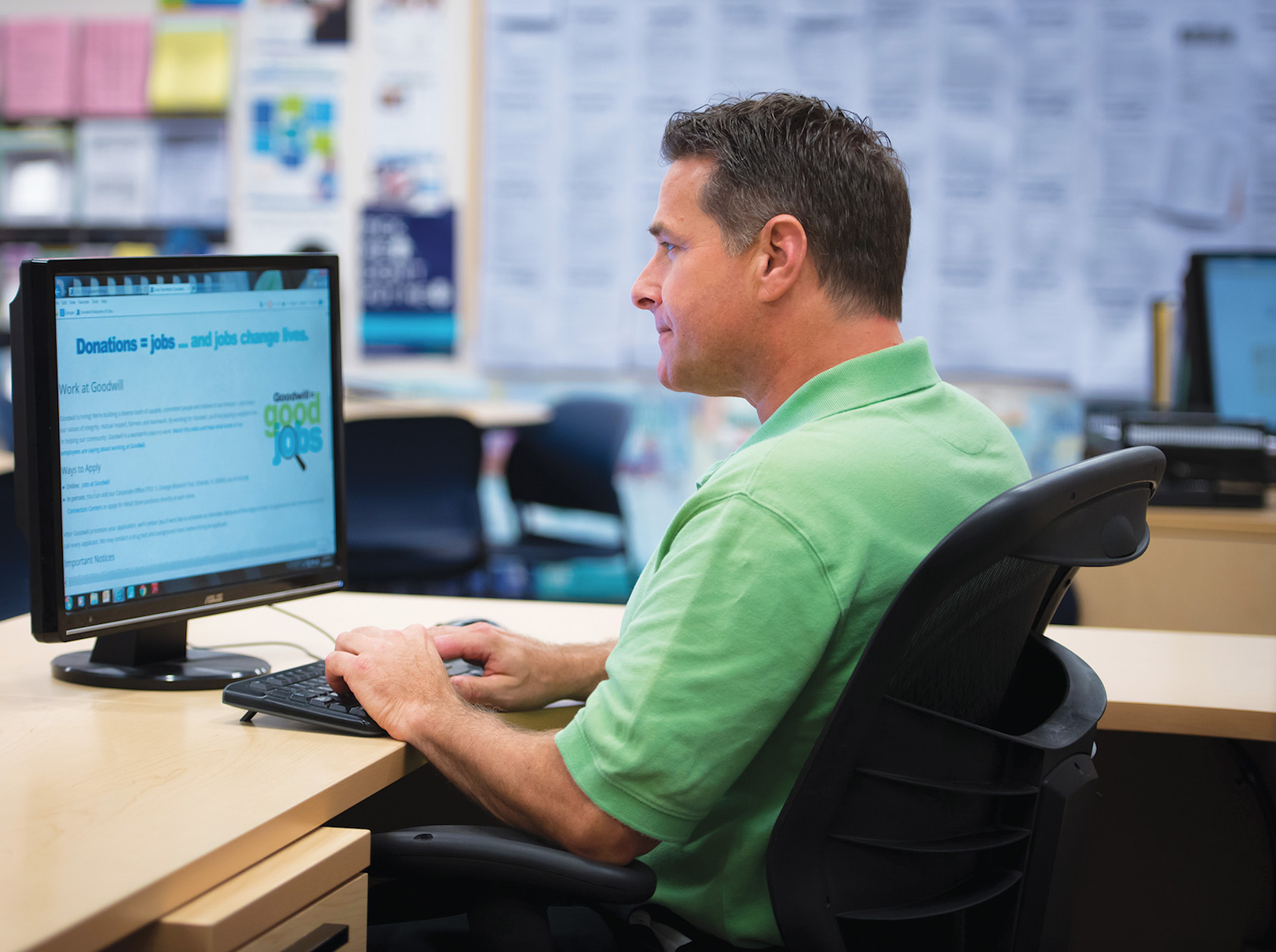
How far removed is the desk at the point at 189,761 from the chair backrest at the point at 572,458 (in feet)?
7.89

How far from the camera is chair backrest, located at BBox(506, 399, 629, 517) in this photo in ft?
13.3

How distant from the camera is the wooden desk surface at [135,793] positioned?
0.77 meters

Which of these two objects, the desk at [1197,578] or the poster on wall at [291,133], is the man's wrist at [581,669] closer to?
the desk at [1197,578]

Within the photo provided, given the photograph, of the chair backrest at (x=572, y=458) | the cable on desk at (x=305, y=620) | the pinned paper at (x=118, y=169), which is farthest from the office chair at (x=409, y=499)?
the pinned paper at (x=118, y=169)

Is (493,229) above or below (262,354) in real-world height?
above

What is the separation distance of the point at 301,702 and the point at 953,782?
Result: 0.61 meters

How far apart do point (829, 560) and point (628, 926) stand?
1.39ft

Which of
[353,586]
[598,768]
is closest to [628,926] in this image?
[598,768]

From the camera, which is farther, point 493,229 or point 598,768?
point 493,229

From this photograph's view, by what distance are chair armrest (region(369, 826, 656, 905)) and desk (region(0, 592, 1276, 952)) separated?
6cm

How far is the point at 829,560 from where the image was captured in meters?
0.94

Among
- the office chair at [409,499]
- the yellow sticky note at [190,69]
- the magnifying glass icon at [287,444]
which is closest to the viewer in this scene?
the magnifying glass icon at [287,444]

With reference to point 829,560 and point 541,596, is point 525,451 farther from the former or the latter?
point 829,560

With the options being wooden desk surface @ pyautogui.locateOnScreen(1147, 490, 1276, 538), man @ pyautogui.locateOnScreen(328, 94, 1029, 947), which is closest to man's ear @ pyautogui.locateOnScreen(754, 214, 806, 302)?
man @ pyautogui.locateOnScreen(328, 94, 1029, 947)
